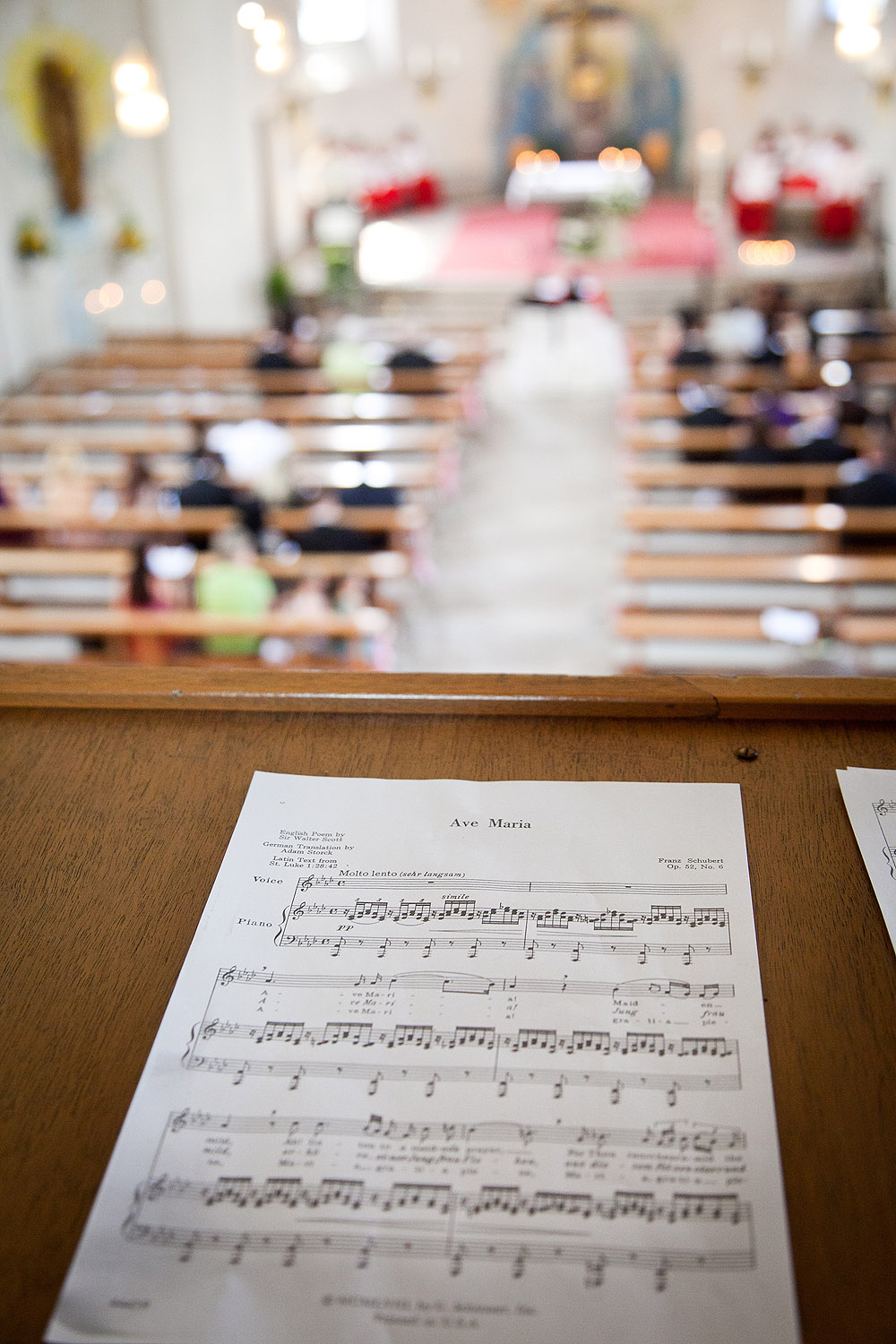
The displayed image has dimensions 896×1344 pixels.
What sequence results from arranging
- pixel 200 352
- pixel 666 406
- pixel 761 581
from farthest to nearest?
pixel 200 352 < pixel 666 406 < pixel 761 581

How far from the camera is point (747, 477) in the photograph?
738cm

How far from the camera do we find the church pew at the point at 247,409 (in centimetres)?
884

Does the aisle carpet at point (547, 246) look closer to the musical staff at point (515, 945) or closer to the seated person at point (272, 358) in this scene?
the seated person at point (272, 358)

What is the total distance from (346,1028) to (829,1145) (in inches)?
14.0

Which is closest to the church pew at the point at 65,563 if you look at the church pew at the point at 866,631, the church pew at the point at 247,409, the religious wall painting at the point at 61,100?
the church pew at the point at 247,409

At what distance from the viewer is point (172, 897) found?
0.98 metres

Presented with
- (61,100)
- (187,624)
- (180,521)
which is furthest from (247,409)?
(61,100)

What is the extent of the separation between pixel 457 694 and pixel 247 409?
830cm

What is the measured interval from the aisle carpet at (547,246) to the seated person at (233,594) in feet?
30.3

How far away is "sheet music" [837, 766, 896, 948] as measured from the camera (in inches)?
37.2

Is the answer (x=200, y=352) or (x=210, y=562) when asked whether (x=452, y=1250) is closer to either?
(x=210, y=562)

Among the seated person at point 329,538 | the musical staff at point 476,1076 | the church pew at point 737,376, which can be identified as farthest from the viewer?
the church pew at point 737,376

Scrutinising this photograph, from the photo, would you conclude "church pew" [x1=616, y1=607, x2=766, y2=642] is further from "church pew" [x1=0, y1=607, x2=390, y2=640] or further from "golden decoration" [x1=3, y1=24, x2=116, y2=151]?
"golden decoration" [x1=3, y1=24, x2=116, y2=151]

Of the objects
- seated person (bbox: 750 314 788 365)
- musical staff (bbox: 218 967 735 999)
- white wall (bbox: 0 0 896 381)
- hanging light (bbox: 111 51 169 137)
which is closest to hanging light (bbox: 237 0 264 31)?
white wall (bbox: 0 0 896 381)
